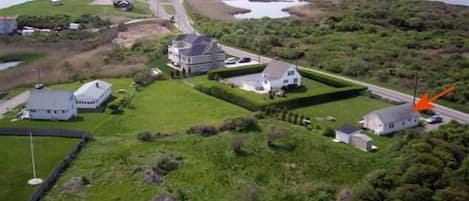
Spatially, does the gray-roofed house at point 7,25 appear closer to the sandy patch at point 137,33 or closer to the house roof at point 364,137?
the sandy patch at point 137,33

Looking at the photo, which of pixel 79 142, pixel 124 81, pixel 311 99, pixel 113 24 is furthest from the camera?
pixel 113 24

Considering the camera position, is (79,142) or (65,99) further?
(65,99)

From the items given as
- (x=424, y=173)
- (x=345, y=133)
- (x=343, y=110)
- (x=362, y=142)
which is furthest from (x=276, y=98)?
(x=424, y=173)

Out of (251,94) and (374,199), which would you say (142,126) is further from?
(374,199)

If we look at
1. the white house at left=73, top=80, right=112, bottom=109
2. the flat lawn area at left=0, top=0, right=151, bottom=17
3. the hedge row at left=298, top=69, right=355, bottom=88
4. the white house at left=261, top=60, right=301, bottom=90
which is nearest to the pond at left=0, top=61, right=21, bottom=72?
the white house at left=73, top=80, right=112, bottom=109

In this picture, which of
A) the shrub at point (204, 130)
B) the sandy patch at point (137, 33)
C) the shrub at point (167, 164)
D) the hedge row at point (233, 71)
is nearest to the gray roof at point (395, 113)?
the shrub at point (204, 130)

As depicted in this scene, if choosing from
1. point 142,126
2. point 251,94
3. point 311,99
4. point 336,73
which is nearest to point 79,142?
point 142,126
